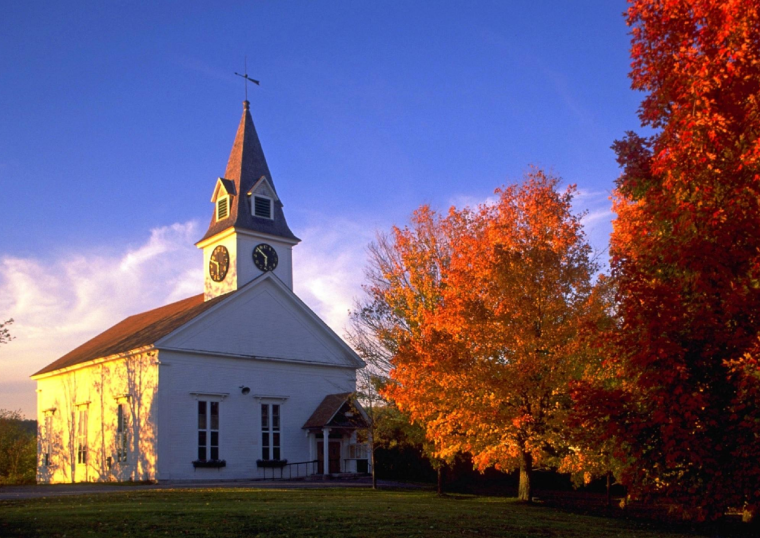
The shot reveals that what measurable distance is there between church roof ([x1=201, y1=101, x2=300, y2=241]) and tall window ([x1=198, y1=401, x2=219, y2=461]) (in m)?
→ 9.67

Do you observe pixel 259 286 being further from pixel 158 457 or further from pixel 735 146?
pixel 735 146

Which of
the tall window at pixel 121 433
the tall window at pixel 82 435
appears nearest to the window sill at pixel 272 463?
the tall window at pixel 121 433

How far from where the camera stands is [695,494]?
32.8ft

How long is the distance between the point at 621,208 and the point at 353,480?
18.9 m

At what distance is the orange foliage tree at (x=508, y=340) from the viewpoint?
18250 mm

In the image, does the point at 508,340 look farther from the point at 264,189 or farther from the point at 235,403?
the point at 264,189

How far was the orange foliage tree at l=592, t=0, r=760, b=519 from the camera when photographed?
9516mm

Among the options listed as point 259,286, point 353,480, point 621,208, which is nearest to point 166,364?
point 259,286

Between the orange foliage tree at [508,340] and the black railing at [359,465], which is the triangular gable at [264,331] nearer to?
the black railing at [359,465]

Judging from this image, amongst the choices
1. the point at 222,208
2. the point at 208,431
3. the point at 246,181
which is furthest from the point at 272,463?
the point at 246,181

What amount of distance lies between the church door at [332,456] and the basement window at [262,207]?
1220 cm

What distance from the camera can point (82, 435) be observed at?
3594 cm

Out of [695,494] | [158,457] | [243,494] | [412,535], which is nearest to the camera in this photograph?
[695,494]

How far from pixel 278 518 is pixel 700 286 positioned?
9.04m
